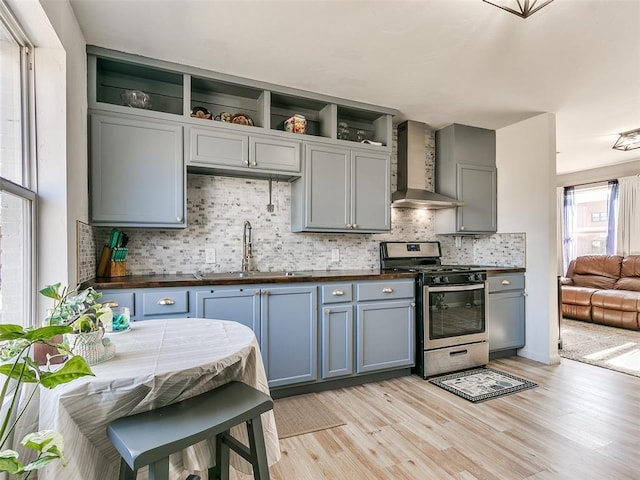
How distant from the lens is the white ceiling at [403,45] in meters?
1.97

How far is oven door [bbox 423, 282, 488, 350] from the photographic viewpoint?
10.2 feet

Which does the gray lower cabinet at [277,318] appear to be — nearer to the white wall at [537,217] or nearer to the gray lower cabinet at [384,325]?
the gray lower cabinet at [384,325]

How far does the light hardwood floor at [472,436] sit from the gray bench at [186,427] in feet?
2.55

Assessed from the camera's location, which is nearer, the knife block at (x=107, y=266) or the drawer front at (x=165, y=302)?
the drawer front at (x=165, y=302)

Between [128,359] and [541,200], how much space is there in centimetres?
379

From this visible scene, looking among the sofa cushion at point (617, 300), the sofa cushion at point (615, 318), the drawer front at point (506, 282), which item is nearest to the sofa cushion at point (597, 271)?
the sofa cushion at point (617, 300)

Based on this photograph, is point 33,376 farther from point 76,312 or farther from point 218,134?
point 218,134

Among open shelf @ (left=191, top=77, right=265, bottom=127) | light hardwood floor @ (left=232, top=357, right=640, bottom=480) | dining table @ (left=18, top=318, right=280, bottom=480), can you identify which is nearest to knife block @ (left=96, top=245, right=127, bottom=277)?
dining table @ (left=18, top=318, right=280, bottom=480)

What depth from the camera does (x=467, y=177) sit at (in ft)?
12.7

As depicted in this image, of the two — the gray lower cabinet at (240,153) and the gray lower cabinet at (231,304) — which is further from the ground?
the gray lower cabinet at (240,153)

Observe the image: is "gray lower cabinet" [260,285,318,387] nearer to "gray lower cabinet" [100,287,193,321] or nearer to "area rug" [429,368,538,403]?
"gray lower cabinet" [100,287,193,321]

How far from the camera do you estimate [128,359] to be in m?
1.11

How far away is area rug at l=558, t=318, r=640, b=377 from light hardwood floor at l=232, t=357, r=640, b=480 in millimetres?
547

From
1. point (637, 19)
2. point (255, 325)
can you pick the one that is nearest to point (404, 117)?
point (637, 19)
